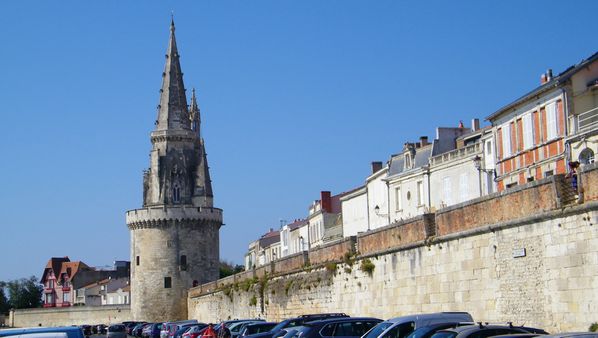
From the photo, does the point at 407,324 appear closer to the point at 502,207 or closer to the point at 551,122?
the point at 502,207

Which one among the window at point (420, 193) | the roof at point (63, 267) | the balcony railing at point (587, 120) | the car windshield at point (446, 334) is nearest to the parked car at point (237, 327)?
the balcony railing at point (587, 120)

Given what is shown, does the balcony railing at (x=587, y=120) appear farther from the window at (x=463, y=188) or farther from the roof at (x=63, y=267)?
the roof at (x=63, y=267)

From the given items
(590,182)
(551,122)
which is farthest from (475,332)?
(551,122)

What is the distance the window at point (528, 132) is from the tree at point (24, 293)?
122924 mm

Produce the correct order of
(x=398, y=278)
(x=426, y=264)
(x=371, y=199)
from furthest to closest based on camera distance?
(x=371, y=199), (x=398, y=278), (x=426, y=264)

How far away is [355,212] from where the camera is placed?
70.0 metres

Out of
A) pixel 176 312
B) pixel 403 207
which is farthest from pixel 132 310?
pixel 403 207

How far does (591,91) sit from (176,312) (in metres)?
54.9

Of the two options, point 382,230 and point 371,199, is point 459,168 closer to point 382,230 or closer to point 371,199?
point 371,199

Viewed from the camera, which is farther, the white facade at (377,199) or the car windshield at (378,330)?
the white facade at (377,199)

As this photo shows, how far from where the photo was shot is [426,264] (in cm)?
2872

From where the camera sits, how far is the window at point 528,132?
4044cm

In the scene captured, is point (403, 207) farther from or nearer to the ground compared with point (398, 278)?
farther from the ground

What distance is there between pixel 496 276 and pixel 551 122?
622 inches
